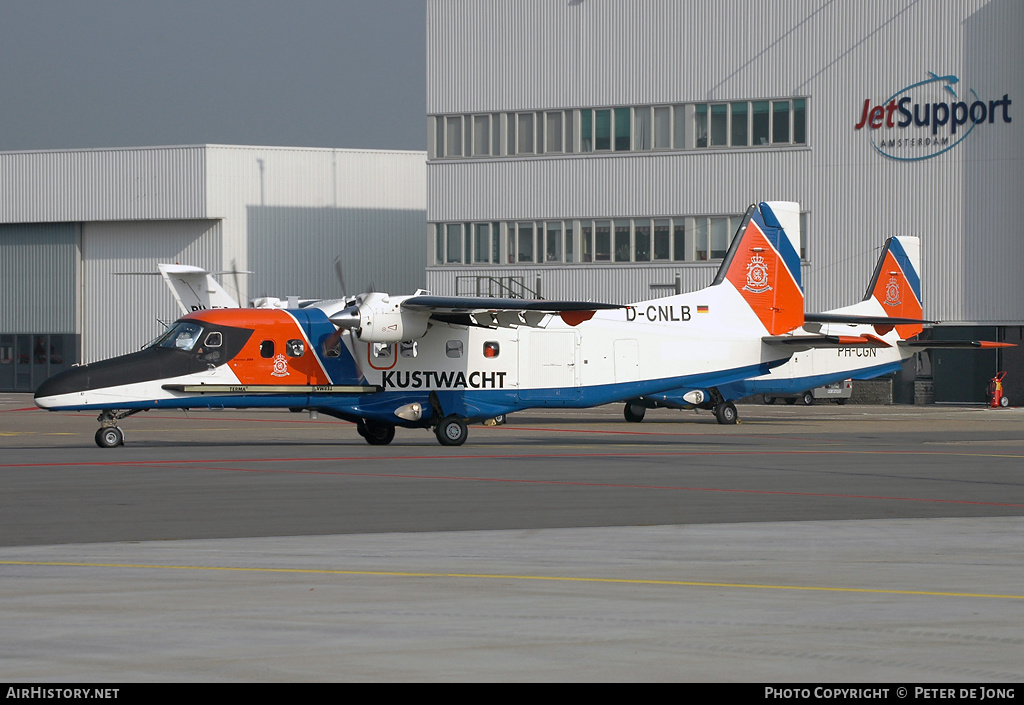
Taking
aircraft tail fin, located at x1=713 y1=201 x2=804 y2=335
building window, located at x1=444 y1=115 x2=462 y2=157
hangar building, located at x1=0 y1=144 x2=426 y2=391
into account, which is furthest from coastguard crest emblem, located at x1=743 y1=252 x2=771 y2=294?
hangar building, located at x1=0 y1=144 x2=426 y2=391

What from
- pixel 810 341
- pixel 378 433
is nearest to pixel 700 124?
pixel 810 341

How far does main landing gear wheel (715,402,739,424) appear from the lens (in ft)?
132

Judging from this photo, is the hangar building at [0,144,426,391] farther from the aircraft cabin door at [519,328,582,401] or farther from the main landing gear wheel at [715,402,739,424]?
the aircraft cabin door at [519,328,582,401]

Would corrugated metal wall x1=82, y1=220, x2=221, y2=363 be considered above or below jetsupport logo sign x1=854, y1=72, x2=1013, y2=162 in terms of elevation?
below

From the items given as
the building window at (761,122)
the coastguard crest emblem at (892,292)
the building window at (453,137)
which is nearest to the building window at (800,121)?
the building window at (761,122)

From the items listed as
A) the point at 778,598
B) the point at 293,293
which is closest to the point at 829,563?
the point at 778,598

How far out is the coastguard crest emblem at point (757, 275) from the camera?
33.2 meters

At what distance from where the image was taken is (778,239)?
34.4 meters

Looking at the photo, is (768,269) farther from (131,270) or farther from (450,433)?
(131,270)

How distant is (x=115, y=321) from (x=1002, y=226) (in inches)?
1866

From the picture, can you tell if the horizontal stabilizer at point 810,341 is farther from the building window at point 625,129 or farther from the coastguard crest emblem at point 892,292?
the building window at point 625,129

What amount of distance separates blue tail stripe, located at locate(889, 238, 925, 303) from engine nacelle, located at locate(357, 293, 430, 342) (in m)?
22.2

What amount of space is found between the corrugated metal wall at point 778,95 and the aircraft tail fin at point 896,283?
13.9m
